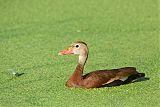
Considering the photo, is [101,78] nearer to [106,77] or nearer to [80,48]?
[106,77]

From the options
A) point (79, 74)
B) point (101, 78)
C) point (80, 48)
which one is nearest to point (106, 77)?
point (101, 78)

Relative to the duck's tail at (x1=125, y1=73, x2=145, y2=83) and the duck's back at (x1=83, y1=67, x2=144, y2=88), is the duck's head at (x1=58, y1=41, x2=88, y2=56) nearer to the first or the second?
the duck's back at (x1=83, y1=67, x2=144, y2=88)

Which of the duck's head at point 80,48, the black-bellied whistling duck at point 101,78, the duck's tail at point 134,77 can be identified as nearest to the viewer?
the black-bellied whistling duck at point 101,78

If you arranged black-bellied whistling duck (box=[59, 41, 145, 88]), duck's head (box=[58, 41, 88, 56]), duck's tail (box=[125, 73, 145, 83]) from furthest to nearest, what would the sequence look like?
1. duck's head (box=[58, 41, 88, 56])
2. duck's tail (box=[125, 73, 145, 83])
3. black-bellied whistling duck (box=[59, 41, 145, 88])

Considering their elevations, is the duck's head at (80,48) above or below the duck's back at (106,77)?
above

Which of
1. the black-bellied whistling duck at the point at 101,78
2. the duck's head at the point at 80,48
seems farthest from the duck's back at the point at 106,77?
the duck's head at the point at 80,48

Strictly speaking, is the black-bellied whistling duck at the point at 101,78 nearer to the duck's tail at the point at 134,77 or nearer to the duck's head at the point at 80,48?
the duck's tail at the point at 134,77

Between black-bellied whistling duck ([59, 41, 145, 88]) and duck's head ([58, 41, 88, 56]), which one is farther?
duck's head ([58, 41, 88, 56])

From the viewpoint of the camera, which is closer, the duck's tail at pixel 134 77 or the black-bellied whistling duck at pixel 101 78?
the black-bellied whistling duck at pixel 101 78

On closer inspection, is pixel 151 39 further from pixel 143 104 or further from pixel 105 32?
pixel 143 104

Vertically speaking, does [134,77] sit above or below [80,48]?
below

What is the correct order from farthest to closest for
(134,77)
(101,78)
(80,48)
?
(80,48) → (134,77) → (101,78)

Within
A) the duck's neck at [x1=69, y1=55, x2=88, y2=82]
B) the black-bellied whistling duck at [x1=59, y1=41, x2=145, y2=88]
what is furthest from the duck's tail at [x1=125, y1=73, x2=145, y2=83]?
the duck's neck at [x1=69, y1=55, x2=88, y2=82]

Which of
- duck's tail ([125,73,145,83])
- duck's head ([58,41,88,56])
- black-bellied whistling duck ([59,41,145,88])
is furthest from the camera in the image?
duck's head ([58,41,88,56])
